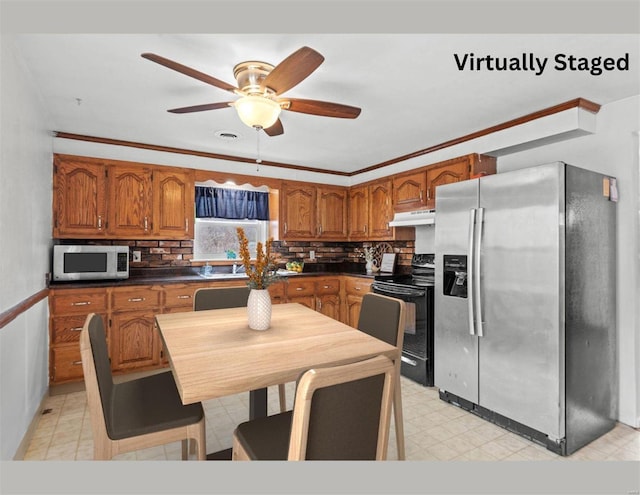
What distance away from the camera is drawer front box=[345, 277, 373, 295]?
13.4 ft

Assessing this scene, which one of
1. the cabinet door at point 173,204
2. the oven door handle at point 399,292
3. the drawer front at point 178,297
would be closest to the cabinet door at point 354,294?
the oven door handle at point 399,292

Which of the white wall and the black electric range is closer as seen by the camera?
the white wall

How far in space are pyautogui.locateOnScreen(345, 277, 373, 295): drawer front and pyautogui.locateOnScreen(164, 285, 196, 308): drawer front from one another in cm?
189

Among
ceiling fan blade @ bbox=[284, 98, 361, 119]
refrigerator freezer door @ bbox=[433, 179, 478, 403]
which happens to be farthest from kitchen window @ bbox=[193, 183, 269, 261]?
ceiling fan blade @ bbox=[284, 98, 361, 119]

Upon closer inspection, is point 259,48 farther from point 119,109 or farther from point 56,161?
point 56,161

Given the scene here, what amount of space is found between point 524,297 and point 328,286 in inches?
99.5

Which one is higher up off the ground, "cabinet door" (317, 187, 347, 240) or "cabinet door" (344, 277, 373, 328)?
"cabinet door" (317, 187, 347, 240)

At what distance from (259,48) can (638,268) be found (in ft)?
9.53

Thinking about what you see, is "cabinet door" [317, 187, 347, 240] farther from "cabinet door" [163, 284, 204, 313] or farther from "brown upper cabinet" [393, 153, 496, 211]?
"cabinet door" [163, 284, 204, 313]

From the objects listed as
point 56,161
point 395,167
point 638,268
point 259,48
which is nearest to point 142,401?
point 259,48

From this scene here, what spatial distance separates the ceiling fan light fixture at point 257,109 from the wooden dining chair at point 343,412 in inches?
55.1

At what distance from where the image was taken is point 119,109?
273 cm

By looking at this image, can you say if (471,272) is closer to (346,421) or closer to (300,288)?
(346,421)

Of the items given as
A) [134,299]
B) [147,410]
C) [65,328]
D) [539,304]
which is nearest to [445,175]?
[539,304]
